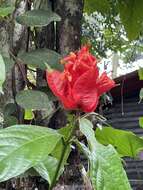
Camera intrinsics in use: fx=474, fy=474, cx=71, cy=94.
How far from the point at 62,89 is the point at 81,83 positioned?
0.03 metres

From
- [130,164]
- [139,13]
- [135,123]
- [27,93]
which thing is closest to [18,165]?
[27,93]

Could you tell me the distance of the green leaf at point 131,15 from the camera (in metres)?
1.50

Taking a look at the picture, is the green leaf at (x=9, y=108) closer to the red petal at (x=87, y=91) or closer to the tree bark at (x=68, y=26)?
Answer: the tree bark at (x=68, y=26)

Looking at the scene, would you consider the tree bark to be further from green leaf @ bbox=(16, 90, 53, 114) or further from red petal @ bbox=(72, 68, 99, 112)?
red petal @ bbox=(72, 68, 99, 112)

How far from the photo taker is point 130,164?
371 centimetres

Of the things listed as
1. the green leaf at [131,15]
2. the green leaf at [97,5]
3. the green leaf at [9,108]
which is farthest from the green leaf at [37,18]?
the green leaf at [97,5]

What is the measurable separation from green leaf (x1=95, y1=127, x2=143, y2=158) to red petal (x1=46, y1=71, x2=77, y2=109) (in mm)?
152

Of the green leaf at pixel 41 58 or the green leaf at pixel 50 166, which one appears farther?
the green leaf at pixel 41 58

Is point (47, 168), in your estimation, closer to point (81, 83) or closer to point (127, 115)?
point (81, 83)

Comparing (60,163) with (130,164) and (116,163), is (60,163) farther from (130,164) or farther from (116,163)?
(130,164)

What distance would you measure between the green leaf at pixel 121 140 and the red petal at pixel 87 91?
0.46 feet

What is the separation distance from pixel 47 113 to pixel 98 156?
0.51 metres

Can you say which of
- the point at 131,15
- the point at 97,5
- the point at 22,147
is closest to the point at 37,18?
the point at 22,147

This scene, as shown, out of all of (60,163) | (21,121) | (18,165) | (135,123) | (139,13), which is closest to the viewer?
(18,165)
